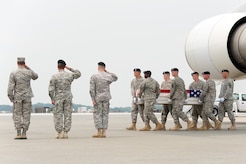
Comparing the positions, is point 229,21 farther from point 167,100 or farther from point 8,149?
point 8,149

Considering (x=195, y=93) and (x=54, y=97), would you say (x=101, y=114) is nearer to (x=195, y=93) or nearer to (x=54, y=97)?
(x=54, y=97)

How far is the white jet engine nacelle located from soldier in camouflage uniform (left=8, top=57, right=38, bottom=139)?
5.91 m

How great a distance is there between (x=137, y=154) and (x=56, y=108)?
12.6 feet

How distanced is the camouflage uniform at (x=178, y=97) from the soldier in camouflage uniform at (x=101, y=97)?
277 cm

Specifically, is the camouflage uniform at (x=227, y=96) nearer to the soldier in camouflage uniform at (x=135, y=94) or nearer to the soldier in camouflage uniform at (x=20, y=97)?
the soldier in camouflage uniform at (x=135, y=94)

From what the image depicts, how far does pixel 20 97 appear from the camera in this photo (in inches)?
403

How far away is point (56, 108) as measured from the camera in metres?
10.3

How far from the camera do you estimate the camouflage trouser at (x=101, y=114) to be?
10.6 metres

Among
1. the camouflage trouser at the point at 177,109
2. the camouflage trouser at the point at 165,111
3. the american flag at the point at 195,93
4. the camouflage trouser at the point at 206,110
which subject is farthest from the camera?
the camouflage trouser at the point at 165,111

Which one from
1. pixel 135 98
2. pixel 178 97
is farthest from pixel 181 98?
pixel 135 98

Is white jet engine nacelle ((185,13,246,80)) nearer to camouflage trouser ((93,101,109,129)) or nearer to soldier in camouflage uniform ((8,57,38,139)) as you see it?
camouflage trouser ((93,101,109,129))

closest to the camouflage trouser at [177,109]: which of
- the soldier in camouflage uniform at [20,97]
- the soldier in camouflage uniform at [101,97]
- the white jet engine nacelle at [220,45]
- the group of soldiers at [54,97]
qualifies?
the white jet engine nacelle at [220,45]

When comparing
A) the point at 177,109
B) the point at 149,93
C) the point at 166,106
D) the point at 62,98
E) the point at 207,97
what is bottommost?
the point at 177,109

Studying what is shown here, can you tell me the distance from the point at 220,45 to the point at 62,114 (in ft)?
18.3
